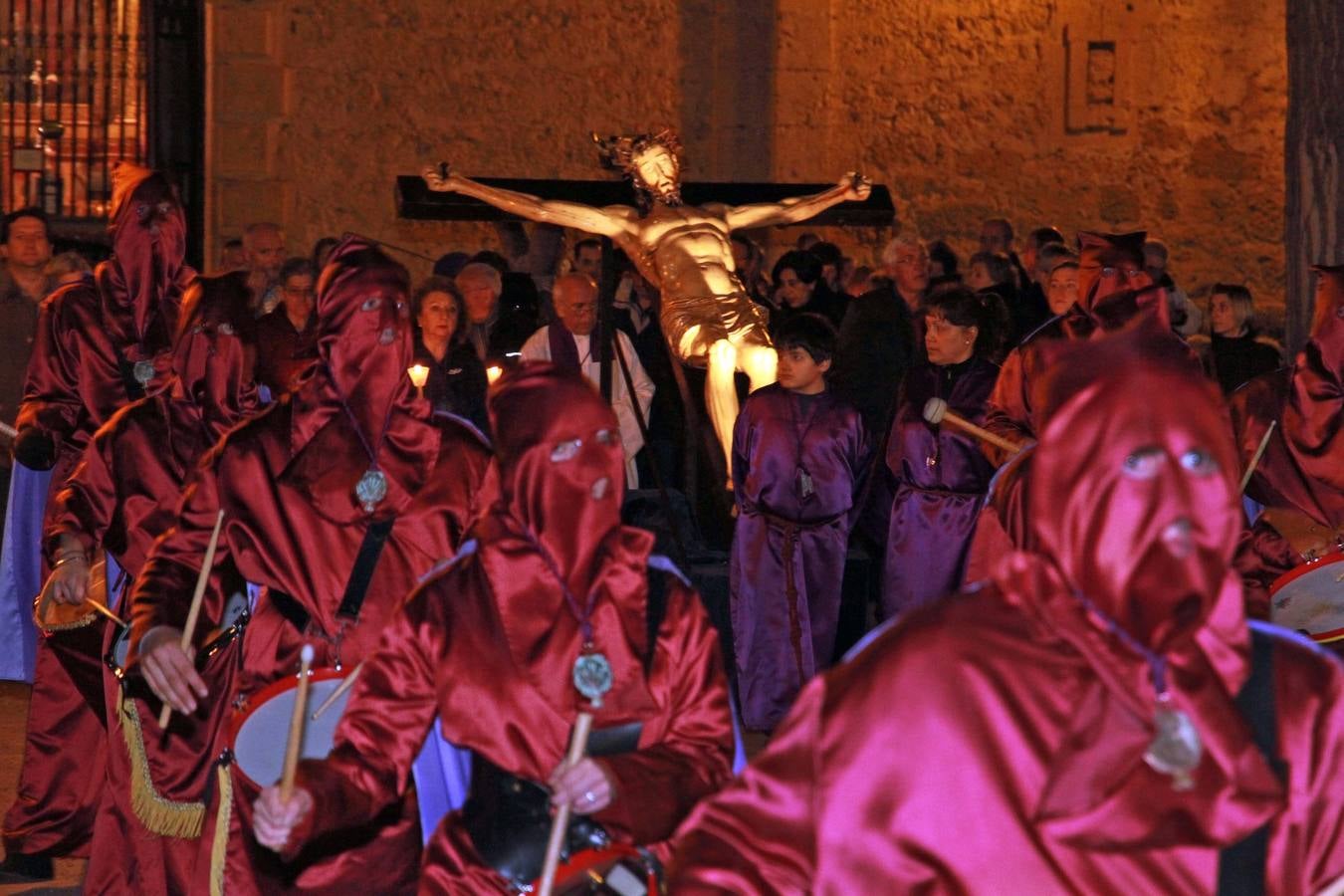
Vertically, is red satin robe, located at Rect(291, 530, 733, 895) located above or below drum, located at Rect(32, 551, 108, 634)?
above

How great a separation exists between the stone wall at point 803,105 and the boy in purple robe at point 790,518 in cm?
822

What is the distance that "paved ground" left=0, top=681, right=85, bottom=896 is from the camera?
717 cm

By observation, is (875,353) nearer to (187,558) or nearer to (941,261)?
(941,261)

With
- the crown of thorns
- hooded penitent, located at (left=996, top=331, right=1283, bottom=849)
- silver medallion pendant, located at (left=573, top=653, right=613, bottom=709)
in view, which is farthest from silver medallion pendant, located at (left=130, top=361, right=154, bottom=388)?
hooded penitent, located at (left=996, top=331, right=1283, bottom=849)

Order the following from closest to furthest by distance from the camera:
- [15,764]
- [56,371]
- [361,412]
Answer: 1. [361,412]
2. [56,371]
3. [15,764]

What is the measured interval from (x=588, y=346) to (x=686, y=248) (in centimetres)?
68

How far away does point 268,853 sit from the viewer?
16.3ft

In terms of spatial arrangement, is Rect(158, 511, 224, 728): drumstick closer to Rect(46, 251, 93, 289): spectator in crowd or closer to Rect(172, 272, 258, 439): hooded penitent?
Rect(172, 272, 258, 439): hooded penitent

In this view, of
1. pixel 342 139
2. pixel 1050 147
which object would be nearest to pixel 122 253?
pixel 342 139

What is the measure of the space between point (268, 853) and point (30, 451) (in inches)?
109

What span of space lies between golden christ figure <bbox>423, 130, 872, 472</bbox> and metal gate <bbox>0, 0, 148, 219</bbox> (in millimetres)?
7684

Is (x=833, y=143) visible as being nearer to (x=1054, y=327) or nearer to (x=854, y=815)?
(x=1054, y=327)

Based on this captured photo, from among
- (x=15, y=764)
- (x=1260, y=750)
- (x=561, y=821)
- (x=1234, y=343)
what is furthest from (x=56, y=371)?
(x=1234, y=343)

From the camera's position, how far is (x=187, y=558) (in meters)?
5.11
